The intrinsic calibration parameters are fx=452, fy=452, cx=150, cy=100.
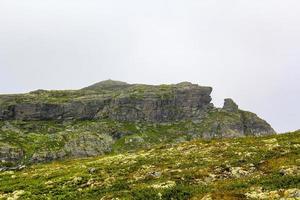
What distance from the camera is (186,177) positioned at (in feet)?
140

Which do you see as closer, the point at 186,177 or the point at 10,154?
the point at 186,177

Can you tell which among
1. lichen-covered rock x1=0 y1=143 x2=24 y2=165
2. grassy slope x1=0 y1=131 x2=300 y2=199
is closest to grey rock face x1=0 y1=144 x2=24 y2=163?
lichen-covered rock x1=0 y1=143 x2=24 y2=165

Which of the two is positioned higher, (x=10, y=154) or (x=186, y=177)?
(x=186, y=177)

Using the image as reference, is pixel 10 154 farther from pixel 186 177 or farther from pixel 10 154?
pixel 186 177

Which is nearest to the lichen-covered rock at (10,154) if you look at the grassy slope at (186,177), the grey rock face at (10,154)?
the grey rock face at (10,154)

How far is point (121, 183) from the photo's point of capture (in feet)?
144

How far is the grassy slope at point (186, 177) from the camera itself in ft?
120

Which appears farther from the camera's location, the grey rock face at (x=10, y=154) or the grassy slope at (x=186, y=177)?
the grey rock face at (x=10, y=154)

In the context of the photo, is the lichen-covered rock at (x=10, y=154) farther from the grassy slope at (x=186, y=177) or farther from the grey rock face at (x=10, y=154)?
the grassy slope at (x=186, y=177)

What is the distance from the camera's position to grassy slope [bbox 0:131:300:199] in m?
36.4

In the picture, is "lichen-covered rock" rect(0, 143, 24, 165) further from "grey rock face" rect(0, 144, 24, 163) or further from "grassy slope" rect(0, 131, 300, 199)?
"grassy slope" rect(0, 131, 300, 199)

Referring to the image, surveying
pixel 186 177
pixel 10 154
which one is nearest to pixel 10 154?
pixel 10 154

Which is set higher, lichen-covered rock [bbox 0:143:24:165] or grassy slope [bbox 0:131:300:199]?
grassy slope [bbox 0:131:300:199]

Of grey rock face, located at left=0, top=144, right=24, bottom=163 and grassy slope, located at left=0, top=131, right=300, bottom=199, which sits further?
grey rock face, located at left=0, top=144, right=24, bottom=163
